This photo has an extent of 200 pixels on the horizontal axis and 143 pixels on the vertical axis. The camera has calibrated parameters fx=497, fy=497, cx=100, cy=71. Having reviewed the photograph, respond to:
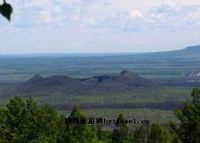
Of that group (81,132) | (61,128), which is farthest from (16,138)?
(81,132)

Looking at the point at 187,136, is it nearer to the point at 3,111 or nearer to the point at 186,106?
the point at 186,106

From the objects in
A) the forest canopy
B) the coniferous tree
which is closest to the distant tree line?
the coniferous tree

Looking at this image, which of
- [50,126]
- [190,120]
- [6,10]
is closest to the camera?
[6,10]

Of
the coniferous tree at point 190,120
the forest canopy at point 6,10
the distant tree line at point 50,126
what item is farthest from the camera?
the distant tree line at point 50,126

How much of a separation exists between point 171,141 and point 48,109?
1152 centimetres

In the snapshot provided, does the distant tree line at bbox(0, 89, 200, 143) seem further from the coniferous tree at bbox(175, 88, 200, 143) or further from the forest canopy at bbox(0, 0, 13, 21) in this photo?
the forest canopy at bbox(0, 0, 13, 21)

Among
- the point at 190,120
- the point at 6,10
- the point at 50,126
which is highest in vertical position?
the point at 6,10

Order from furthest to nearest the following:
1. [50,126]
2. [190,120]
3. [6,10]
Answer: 1. [50,126]
2. [190,120]
3. [6,10]

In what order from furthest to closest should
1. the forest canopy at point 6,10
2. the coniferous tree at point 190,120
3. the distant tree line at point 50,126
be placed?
1. the distant tree line at point 50,126
2. the coniferous tree at point 190,120
3. the forest canopy at point 6,10

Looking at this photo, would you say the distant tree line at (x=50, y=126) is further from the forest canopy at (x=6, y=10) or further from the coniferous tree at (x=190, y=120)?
the forest canopy at (x=6, y=10)

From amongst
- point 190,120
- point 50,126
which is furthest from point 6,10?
point 50,126

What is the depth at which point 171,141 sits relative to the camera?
144ft

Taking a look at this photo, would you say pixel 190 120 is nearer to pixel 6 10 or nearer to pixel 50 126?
pixel 50 126

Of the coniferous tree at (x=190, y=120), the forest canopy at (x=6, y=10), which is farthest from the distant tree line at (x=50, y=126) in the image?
the forest canopy at (x=6, y=10)
